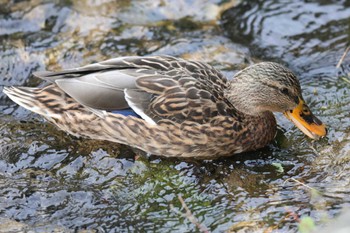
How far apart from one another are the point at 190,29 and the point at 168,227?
13.3 feet

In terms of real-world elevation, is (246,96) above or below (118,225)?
above

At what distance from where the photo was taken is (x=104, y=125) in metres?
7.40

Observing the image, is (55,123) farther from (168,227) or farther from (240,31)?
(240,31)

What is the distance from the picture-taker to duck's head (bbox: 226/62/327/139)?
23.5ft

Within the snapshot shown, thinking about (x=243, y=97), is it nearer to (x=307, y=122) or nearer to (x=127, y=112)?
(x=307, y=122)

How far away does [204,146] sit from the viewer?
Result: 718cm

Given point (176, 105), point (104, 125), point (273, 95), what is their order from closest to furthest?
1. point (176, 105)
2. point (273, 95)
3. point (104, 125)

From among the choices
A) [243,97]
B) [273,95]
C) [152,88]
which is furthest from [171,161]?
→ [273,95]

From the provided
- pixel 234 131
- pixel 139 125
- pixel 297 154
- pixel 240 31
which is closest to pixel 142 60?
pixel 139 125

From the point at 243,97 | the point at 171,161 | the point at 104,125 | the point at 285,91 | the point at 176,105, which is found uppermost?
the point at 285,91

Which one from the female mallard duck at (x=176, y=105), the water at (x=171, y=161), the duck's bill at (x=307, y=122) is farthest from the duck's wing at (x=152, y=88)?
the duck's bill at (x=307, y=122)

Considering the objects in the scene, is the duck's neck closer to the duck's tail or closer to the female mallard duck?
the female mallard duck

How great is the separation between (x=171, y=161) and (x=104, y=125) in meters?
0.80

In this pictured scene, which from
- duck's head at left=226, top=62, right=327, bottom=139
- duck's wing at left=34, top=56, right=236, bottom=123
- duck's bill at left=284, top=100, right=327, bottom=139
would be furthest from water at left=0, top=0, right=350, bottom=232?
duck's wing at left=34, top=56, right=236, bottom=123
